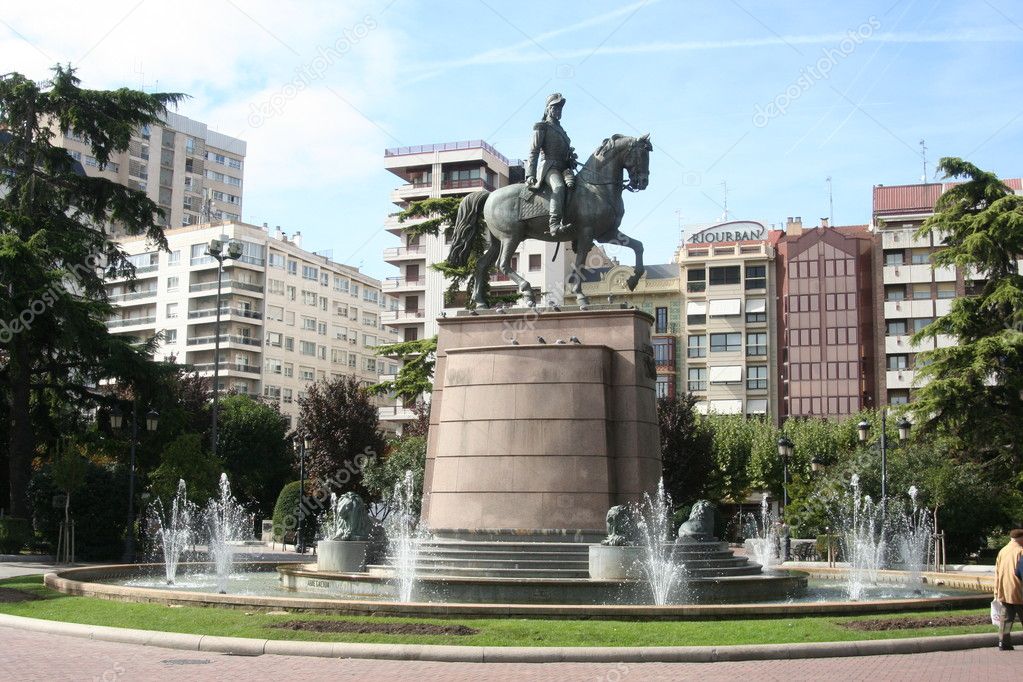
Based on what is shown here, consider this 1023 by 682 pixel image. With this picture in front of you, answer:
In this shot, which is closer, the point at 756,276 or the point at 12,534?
the point at 12,534

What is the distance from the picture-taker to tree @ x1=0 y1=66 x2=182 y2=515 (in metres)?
31.9

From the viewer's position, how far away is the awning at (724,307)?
74.9 metres

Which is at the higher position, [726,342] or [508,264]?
[726,342]

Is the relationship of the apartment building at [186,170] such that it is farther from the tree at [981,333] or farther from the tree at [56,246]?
the tree at [981,333]

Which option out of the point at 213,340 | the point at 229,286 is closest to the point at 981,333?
the point at 229,286

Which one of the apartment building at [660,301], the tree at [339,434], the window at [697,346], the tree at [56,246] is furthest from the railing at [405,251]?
the tree at [56,246]

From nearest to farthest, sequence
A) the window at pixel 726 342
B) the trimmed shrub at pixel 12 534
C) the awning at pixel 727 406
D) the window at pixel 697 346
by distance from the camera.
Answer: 1. the trimmed shrub at pixel 12 534
2. the awning at pixel 727 406
3. the window at pixel 726 342
4. the window at pixel 697 346

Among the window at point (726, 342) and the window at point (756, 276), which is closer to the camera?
the window at point (756, 276)

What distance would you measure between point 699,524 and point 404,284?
65.2 metres

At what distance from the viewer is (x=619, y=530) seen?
16.6 metres

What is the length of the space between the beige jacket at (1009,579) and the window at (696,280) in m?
64.2

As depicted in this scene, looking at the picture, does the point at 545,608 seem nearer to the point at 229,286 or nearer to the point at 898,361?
the point at 898,361

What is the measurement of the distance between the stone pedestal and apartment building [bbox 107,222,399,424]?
6306 centimetres

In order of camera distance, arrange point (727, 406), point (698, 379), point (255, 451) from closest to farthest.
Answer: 1. point (255, 451)
2. point (727, 406)
3. point (698, 379)
